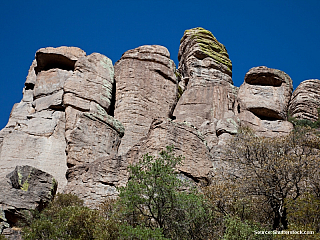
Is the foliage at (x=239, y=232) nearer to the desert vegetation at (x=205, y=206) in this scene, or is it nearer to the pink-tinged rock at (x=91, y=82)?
the desert vegetation at (x=205, y=206)

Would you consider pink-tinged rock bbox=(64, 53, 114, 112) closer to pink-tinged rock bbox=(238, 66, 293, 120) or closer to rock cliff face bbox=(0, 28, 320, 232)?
rock cliff face bbox=(0, 28, 320, 232)

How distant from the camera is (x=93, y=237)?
21.0 m

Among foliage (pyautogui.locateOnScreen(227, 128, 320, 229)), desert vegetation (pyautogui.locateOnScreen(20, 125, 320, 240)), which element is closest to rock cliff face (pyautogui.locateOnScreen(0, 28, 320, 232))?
foliage (pyautogui.locateOnScreen(227, 128, 320, 229))

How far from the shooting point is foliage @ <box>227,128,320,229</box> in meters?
23.5

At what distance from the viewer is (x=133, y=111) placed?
3691cm

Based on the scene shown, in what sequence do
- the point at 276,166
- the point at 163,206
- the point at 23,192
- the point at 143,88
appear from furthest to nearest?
the point at 143,88 → the point at 23,192 → the point at 276,166 → the point at 163,206

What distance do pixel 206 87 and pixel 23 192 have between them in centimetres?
2194

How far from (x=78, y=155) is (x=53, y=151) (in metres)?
2.24

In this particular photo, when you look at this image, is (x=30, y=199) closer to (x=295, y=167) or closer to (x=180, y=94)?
(x=295, y=167)

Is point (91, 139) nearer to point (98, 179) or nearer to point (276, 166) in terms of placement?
point (98, 179)

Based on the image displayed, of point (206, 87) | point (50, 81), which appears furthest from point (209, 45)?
point (50, 81)

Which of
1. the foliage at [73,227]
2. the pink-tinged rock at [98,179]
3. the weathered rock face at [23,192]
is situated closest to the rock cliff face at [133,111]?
the pink-tinged rock at [98,179]

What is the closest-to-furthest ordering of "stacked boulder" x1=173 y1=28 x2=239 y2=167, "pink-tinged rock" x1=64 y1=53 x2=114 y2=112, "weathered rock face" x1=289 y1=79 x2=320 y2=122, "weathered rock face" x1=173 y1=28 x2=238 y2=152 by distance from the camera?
"stacked boulder" x1=173 y1=28 x2=239 y2=167
"weathered rock face" x1=173 y1=28 x2=238 y2=152
"pink-tinged rock" x1=64 y1=53 x2=114 y2=112
"weathered rock face" x1=289 y1=79 x2=320 y2=122

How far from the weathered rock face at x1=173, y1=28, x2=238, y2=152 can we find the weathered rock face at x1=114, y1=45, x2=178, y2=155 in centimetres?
209
